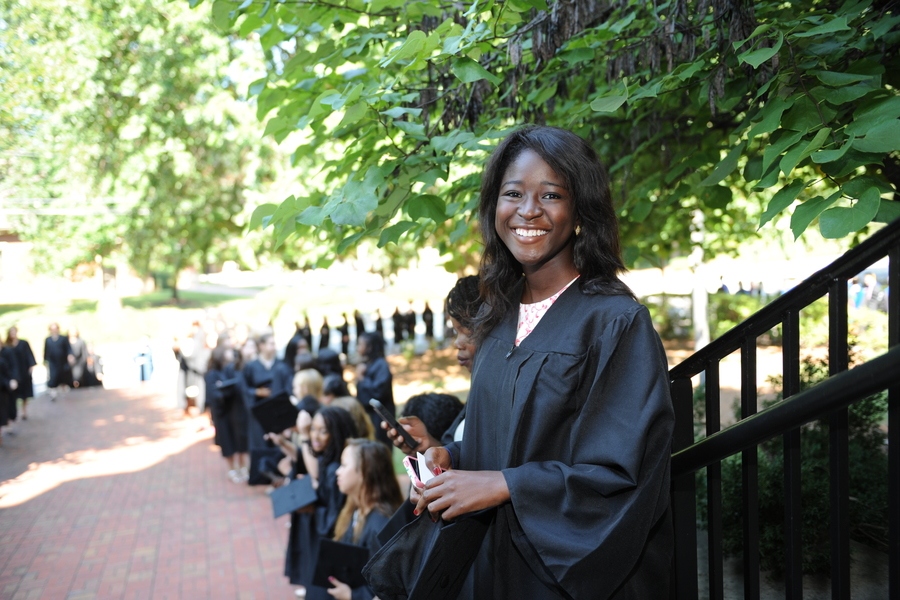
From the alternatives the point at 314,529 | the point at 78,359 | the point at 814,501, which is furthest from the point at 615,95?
the point at 78,359

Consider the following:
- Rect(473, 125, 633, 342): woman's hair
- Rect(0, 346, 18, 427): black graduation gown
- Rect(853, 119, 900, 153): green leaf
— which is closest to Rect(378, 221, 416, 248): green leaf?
Rect(473, 125, 633, 342): woman's hair

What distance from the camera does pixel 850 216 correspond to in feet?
6.77

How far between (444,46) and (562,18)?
2.22ft

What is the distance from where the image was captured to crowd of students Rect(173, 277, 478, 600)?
12.2 feet

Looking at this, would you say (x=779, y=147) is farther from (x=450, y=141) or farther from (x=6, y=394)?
(x=6, y=394)

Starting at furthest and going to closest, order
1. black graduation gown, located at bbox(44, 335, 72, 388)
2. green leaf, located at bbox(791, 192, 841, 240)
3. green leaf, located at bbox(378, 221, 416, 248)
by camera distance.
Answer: black graduation gown, located at bbox(44, 335, 72, 388) < green leaf, located at bbox(378, 221, 416, 248) < green leaf, located at bbox(791, 192, 841, 240)

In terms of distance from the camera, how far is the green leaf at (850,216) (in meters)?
2.02

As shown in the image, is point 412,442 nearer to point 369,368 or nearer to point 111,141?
point 369,368

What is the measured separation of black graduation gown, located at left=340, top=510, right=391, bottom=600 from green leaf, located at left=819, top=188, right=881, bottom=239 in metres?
2.45

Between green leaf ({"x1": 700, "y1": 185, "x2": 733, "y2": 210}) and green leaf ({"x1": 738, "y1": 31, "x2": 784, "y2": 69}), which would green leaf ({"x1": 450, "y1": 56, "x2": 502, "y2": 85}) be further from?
green leaf ({"x1": 700, "y1": 185, "x2": 733, "y2": 210})

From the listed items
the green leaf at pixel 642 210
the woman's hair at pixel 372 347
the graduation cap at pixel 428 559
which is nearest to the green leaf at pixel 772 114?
the green leaf at pixel 642 210

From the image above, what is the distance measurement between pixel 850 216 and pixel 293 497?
3481 millimetres

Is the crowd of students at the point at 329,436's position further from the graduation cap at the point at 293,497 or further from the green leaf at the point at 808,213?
the green leaf at the point at 808,213

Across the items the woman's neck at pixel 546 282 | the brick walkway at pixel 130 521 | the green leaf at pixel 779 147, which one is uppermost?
the green leaf at pixel 779 147
